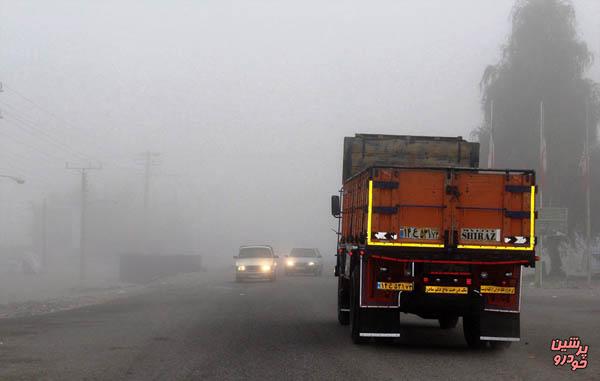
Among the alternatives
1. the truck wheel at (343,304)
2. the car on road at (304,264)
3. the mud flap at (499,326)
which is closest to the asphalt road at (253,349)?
the mud flap at (499,326)

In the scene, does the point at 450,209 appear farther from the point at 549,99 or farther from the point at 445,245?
the point at 549,99

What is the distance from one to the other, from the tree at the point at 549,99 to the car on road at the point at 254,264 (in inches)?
698

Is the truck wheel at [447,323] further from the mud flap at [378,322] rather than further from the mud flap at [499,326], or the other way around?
the mud flap at [378,322]

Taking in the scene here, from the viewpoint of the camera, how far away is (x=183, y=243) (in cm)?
13288

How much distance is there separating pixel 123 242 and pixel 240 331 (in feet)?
329

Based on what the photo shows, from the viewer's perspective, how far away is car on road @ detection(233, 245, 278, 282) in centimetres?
4244

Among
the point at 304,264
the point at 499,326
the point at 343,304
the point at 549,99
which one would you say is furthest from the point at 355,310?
the point at 549,99

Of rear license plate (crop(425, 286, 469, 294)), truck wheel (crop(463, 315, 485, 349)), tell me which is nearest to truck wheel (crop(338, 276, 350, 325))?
truck wheel (crop(463, 315, 485, 349))

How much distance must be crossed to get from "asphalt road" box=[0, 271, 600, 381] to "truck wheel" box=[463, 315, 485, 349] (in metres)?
0.21

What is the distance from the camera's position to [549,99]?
174ft

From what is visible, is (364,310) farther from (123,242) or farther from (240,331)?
(123,242)

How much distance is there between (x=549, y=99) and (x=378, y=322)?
41518 mm

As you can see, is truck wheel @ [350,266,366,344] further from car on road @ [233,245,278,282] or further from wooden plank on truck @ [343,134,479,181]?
car on road @ [233,245,278,282]

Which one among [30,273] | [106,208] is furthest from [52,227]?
[30,273]
